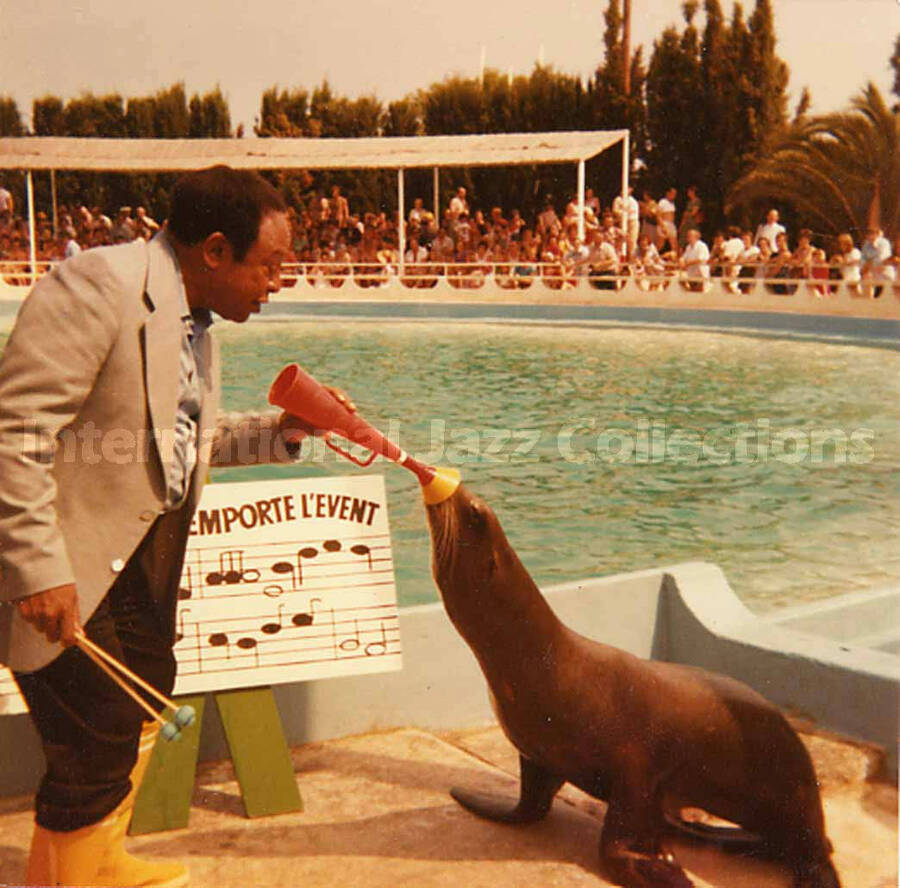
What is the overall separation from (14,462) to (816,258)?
9.68 ft

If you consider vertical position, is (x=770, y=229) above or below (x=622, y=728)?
above

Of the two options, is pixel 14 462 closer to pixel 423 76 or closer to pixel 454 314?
pixel 423 76

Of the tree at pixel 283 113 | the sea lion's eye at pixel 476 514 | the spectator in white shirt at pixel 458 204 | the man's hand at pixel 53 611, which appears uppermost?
the tree at pixel 283 113

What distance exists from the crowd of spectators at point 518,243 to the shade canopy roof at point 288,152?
92mm

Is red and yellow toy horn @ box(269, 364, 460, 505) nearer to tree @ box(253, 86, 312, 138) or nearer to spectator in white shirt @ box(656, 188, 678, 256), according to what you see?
tree @ box(253, 86, 312, 138)

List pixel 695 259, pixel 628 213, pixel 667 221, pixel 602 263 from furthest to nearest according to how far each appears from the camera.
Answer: pixel 695 259, pixel 602 263, pixel 667 221, pixel 628 213

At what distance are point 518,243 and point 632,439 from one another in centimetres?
632

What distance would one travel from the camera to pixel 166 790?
2.57 meters

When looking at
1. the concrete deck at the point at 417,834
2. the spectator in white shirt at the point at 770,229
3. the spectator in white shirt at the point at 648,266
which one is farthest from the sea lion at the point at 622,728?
the spectator in white shirt at the point at 770,229

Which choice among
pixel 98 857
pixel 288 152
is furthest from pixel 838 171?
pixel 98 857

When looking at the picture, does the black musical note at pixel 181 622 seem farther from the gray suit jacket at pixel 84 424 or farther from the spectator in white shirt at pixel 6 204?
the spectator in white shirt at pixel 6 204

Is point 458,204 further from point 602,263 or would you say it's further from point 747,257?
point 747,257

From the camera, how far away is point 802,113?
3.06m

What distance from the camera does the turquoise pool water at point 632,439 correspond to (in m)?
4.92
